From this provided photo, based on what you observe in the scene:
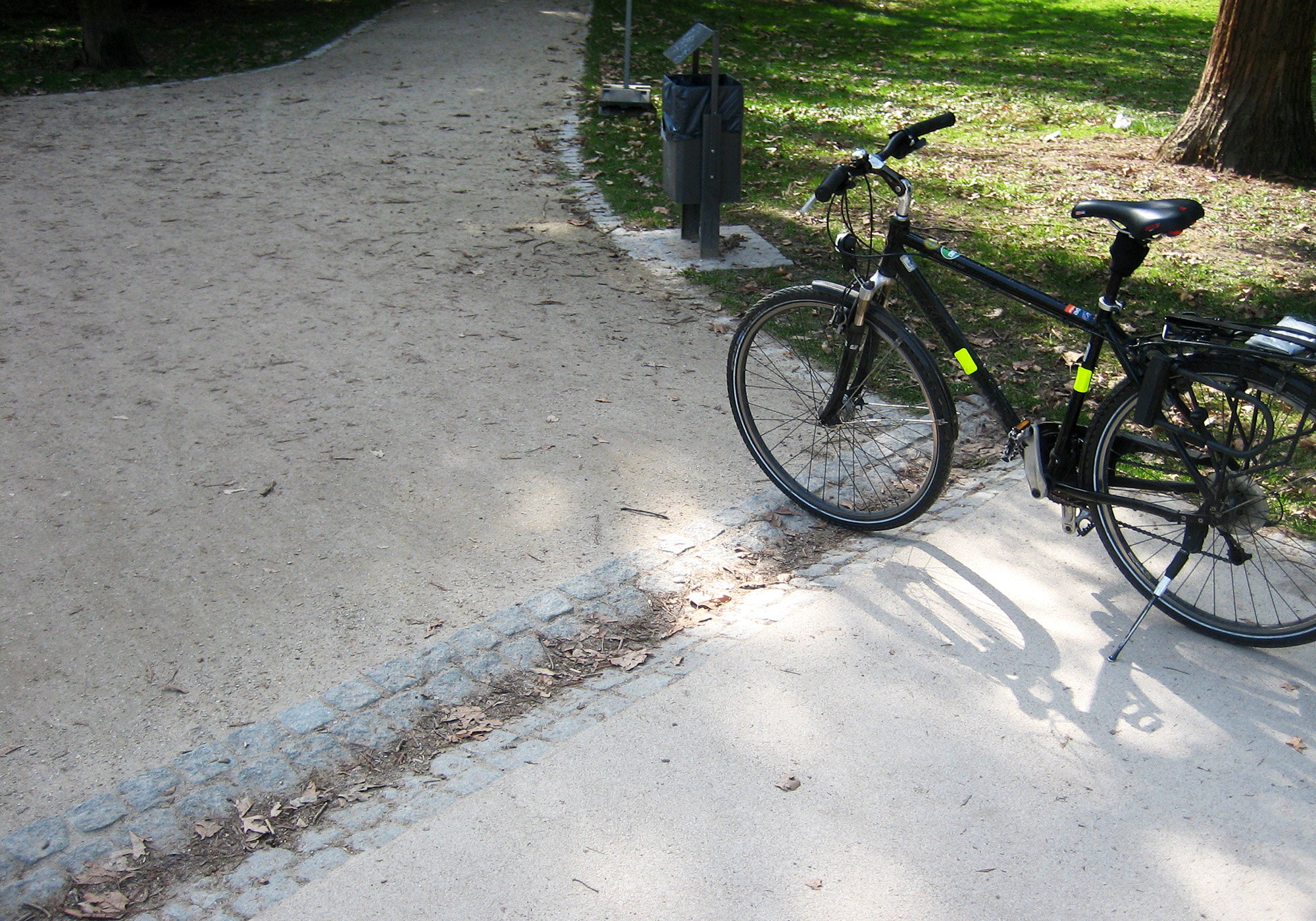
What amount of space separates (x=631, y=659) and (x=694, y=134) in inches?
156

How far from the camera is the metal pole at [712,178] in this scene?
6.10 meters

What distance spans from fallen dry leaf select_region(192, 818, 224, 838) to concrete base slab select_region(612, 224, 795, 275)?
450 centimetres

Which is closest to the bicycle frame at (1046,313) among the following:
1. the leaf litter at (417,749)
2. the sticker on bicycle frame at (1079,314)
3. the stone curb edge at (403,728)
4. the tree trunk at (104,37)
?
the sticker on bicycle frame at (1079,314)

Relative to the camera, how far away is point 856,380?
3.92 m

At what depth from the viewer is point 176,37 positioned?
1391 centimetres

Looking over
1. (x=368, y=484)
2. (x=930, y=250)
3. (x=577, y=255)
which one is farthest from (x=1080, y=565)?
(x=577, y=255)

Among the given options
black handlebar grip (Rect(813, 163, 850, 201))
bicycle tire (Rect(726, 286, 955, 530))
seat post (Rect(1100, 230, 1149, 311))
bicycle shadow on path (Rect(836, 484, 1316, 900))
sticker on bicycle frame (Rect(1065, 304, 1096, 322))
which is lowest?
bicycle shadow on path (Rect(836, 484, 1316, 900))

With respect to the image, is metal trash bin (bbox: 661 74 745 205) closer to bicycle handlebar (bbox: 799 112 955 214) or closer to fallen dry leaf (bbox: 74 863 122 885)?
bicycle handlebar (bbox: 799 112 955 214)

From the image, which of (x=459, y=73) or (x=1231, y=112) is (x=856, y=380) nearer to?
A: (x=1231, y=112)

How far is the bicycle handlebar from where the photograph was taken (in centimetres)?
355

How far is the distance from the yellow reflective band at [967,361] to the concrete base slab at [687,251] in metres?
2.99

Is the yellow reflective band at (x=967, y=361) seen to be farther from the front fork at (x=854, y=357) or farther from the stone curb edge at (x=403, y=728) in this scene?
the stone curb edge at (x=403, y=728)

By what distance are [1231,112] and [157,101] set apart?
997 cm

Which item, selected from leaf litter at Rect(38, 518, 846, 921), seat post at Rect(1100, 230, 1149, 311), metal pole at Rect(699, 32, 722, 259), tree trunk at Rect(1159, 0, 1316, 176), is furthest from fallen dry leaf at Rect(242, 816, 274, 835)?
tree trunk at Rect(1159, 0, 1316, 176)
